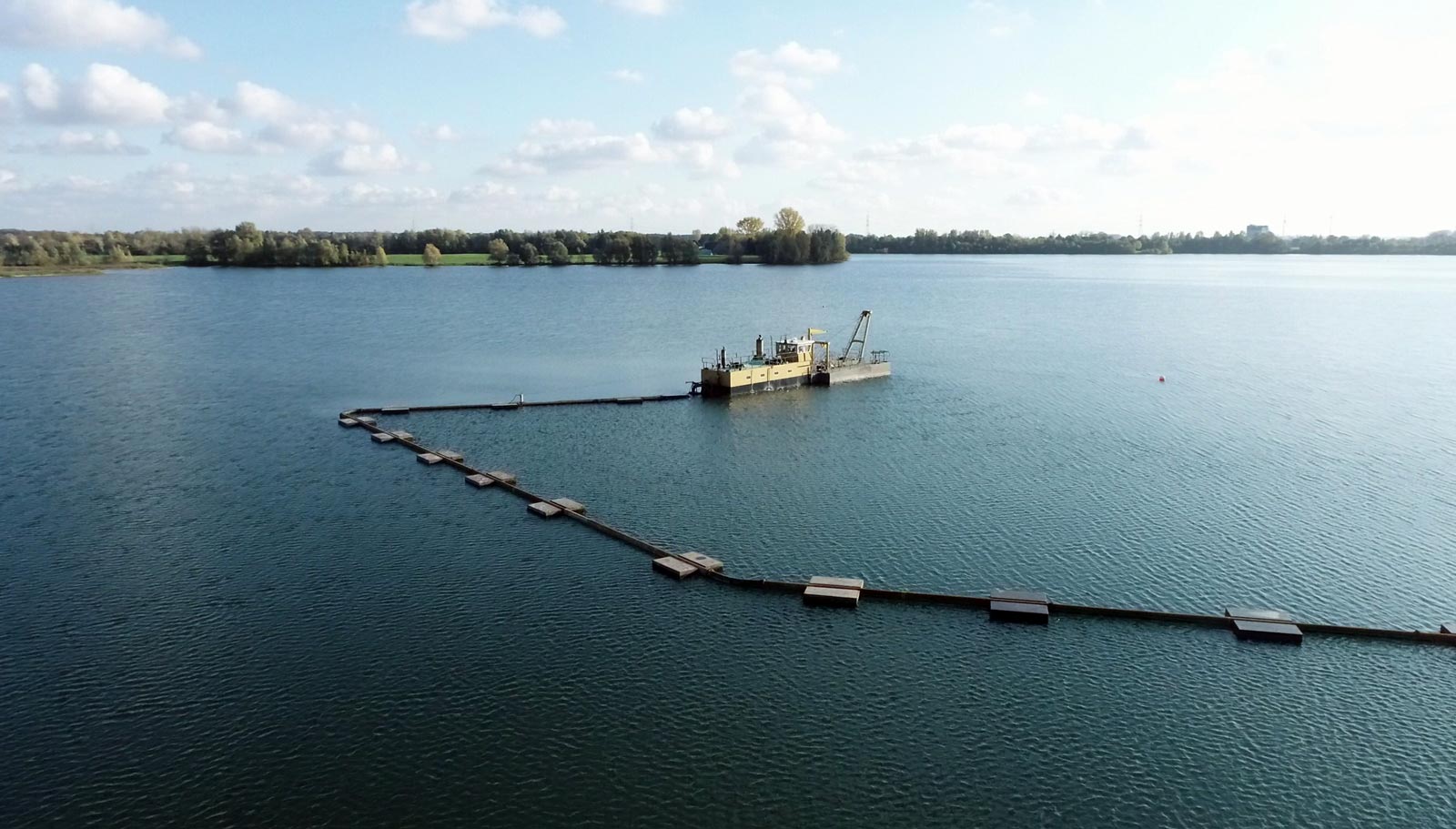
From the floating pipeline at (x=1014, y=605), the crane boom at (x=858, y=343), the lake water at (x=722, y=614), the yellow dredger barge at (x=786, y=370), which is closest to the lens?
the lake water at (x=722, y=614)

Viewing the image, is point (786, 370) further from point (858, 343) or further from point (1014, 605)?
point (1014, 605)

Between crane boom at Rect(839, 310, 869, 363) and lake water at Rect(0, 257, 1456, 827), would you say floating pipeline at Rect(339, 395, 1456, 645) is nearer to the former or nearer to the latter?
lake water at Rect(0, 257, 1456, 827)

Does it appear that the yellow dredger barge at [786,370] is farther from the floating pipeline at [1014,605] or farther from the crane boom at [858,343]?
the floating pipeline at [1014,605]

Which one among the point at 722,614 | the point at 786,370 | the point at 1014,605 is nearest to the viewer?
the point at 1014,605

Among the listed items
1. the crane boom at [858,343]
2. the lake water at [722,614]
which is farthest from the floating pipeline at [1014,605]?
the crane boom at [858,343]

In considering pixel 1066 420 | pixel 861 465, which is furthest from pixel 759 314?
pixel 861 465

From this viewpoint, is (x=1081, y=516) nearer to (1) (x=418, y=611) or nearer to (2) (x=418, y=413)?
(1) (x=418, y=611)

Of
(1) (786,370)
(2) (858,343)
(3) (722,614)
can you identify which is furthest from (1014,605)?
(2) (858,343)
